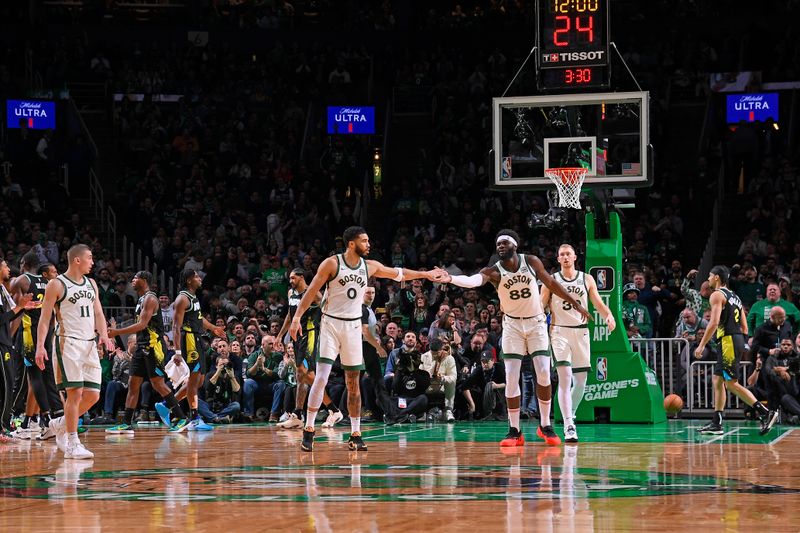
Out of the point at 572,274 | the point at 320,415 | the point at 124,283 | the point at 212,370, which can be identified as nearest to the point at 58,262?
the point at 124,283

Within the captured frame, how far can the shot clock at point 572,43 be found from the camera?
16.5 metres

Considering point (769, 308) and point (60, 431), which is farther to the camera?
point (769, 308)

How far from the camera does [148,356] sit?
17141mm

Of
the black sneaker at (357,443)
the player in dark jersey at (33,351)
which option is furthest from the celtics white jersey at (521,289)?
the player in dark jersey at (33,351)

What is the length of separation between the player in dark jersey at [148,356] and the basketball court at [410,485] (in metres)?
2.39

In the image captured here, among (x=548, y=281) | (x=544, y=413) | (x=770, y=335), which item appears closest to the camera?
(x=548, y=281)

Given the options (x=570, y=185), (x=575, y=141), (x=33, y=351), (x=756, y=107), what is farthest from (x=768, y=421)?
(x=756, y=107)

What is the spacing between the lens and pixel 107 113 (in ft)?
105

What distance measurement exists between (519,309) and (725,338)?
3.58 m

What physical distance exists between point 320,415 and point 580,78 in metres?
7.35

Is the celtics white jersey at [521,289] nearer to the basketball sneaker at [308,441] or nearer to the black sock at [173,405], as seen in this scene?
the basketball sneaker at [308,441]

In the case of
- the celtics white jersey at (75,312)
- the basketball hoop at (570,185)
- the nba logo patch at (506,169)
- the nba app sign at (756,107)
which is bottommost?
the celtics white jersey at (75,312)

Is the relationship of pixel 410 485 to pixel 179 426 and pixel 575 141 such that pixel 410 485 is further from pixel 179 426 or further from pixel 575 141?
pixel 575 141

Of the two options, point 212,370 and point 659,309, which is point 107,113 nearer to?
point 212,370
